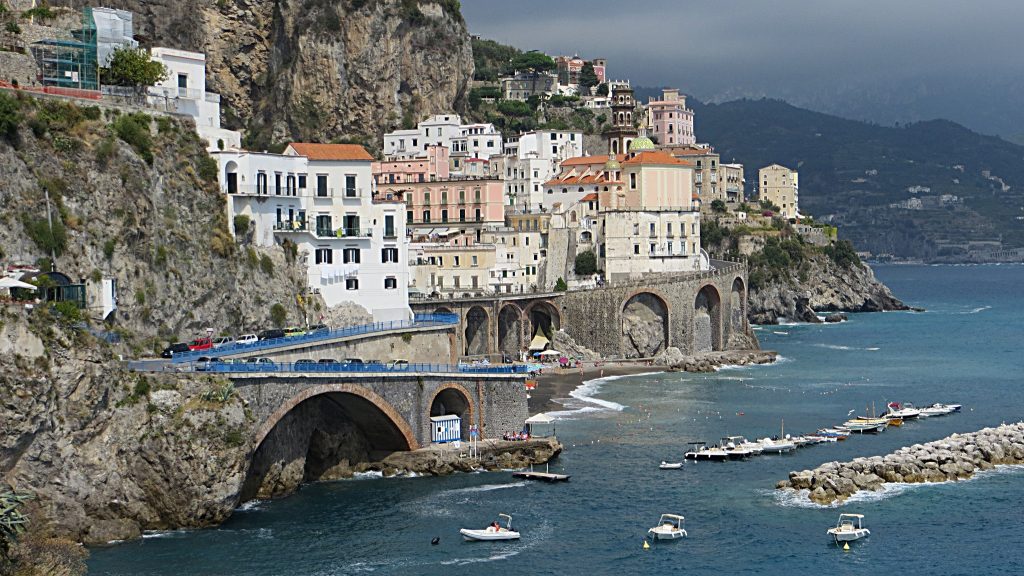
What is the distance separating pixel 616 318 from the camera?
119500mm

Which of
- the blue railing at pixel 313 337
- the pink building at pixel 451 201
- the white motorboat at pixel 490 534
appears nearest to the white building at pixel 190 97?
the blue railing at pixel 313 337

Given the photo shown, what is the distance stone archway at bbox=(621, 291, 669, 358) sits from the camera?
120 meters

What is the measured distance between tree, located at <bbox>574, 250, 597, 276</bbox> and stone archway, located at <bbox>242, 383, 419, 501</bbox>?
6137cm

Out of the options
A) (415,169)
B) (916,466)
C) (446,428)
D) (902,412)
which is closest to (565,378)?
(902,412)

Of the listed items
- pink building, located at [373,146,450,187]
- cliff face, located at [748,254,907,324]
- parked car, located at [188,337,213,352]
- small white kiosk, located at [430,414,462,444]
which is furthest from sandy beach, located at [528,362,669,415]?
cliff face, located at [748,254,907,324]

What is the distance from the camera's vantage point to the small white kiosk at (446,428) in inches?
2778

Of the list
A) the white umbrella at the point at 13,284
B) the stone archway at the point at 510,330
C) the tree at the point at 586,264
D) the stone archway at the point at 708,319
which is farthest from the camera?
the tree at the point at 586,264

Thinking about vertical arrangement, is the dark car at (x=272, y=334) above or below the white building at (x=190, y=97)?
below

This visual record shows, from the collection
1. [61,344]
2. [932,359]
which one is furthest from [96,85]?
[932,359]

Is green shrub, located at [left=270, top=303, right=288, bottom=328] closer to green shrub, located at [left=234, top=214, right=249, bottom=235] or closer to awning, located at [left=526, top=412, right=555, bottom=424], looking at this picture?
green shrub, located at [left=234, top=214, right=249, bottom=235]

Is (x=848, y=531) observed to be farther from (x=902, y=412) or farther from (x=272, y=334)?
(x=902, y=412)

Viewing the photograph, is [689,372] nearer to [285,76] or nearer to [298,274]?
[298,274]

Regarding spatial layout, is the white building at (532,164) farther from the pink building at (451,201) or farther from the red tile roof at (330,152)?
the red tile roof at (330,152)

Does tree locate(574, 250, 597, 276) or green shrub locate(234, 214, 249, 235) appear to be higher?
green shrub locate(234, 214, 249, 235)
